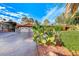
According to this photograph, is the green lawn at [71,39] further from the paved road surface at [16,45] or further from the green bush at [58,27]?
the paved road surface at [16,45]

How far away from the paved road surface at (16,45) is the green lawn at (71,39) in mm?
258

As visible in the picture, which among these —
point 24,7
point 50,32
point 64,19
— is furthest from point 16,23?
point 64,19

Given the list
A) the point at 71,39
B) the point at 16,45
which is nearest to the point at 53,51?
the point at 71,39

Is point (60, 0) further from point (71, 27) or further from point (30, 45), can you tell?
point (30, 45)

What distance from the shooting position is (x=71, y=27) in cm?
123

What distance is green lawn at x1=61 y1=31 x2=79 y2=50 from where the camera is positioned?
3.98 ft

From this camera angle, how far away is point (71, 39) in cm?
122

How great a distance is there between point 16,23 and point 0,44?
22 centimetres

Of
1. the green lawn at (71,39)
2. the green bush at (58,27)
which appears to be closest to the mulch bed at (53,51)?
the green lawn at (71,39)

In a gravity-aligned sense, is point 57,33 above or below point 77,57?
above

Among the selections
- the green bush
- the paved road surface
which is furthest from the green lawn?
the paved road surface

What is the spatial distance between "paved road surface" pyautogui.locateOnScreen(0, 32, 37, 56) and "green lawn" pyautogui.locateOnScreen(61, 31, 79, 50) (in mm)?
258

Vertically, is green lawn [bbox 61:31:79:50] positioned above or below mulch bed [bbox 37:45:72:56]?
above

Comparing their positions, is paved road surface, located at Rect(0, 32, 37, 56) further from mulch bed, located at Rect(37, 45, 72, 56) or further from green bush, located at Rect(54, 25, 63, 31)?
green bush, located at Rect(54, 25, 63, 31)
